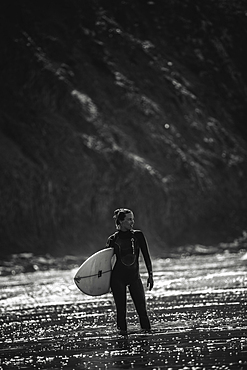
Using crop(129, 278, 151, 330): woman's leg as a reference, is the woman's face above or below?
above

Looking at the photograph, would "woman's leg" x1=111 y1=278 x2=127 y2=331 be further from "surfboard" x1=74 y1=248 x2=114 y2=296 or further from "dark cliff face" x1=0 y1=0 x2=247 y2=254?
"dark cliff face" x1=0 y1=0 x2=247 y2=254

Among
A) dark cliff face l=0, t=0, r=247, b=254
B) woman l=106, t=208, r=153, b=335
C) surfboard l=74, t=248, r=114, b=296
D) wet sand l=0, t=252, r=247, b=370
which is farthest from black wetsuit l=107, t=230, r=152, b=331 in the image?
dark cliff face l=0, t=0, r=247, b=254

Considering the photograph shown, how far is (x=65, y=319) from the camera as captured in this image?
14.1 m

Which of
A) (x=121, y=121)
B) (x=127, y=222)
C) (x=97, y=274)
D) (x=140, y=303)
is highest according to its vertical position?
(x=121, y=121)

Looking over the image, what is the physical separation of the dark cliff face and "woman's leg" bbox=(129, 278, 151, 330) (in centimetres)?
3652

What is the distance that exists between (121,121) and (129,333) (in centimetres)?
5185

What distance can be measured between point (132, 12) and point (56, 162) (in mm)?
24553

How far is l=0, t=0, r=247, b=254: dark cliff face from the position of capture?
176 ft

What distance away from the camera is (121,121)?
62906 millimetres

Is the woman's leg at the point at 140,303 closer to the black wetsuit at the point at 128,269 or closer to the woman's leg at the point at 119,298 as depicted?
the black wetsuit at the point at 128,269

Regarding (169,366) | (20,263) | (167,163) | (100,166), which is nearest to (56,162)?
(100,166)

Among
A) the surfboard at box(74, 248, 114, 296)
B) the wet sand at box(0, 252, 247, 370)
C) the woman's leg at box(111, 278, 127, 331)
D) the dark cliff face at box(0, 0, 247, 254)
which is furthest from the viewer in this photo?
the dark cliff face at box(0, 0, 247, 254)

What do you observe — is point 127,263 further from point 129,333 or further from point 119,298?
point 129,333

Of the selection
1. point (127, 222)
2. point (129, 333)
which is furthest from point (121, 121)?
point (129, 333)
